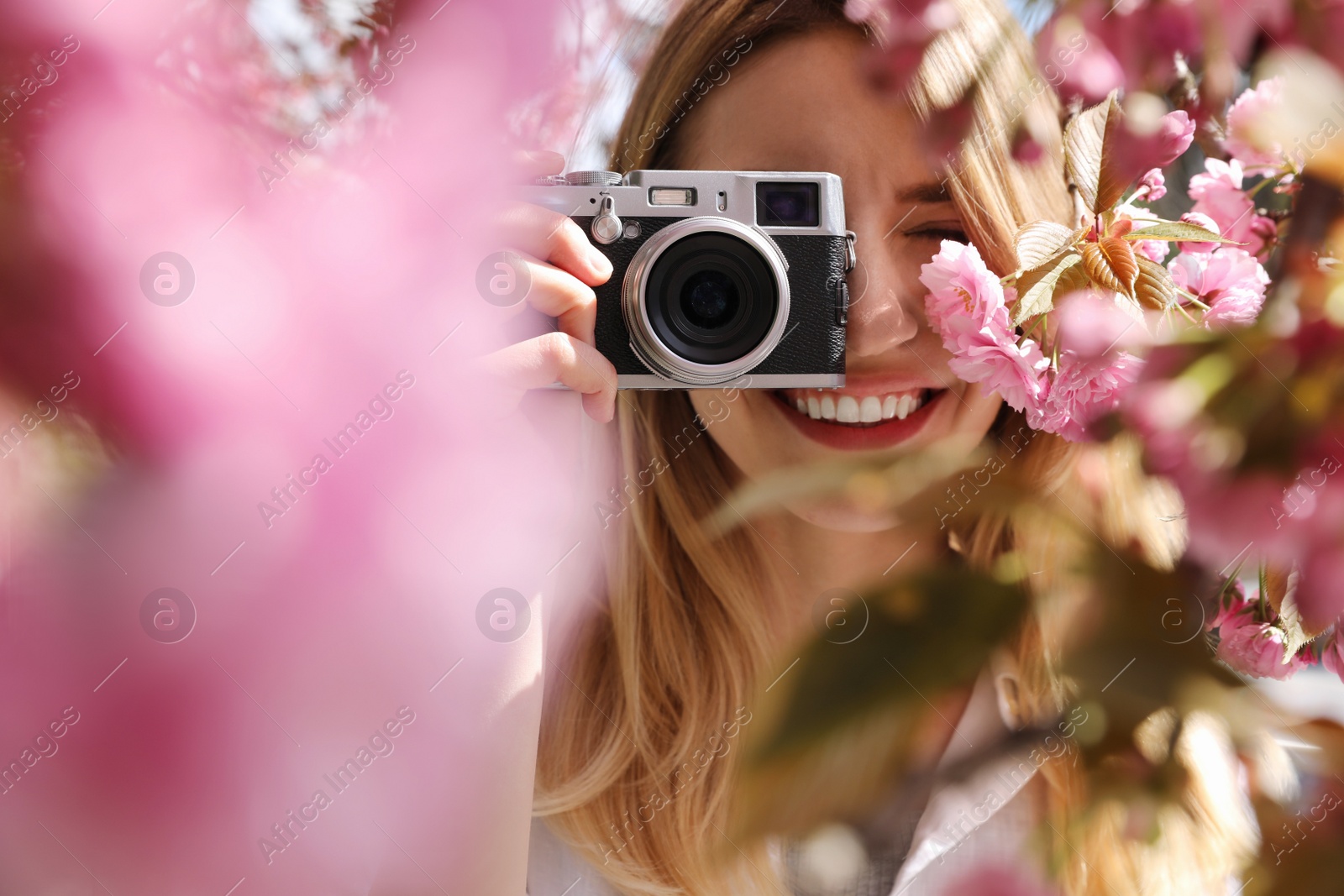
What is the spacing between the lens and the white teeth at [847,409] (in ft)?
1.84

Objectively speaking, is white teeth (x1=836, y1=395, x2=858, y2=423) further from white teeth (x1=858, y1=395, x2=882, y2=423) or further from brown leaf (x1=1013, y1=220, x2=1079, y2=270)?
brown leaf (x1=1013, y1=220, x2=1079, y2=270)

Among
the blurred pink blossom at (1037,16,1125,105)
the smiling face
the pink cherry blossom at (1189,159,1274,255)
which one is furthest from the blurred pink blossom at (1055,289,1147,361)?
the smiling face

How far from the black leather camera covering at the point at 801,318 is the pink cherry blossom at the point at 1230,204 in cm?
16

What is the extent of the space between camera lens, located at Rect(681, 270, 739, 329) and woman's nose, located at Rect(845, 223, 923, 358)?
0.30 feet

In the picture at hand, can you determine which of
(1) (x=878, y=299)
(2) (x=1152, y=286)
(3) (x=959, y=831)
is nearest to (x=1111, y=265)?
(2) (x=1152, y=286)

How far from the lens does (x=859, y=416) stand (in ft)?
1.86

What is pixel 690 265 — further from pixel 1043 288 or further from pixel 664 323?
pixel 1043 288

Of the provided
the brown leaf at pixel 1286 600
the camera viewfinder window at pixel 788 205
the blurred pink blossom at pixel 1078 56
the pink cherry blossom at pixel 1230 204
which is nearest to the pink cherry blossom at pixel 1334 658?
the brown leaf at pixel 1286 600

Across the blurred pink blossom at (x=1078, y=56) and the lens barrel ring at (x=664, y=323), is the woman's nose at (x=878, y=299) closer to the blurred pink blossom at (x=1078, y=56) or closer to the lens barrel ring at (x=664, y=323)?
the lens barrel ring at (x=664, y=323)

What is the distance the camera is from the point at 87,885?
1.46 feet

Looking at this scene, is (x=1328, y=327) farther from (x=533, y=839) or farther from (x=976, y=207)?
(x=533, y=839)

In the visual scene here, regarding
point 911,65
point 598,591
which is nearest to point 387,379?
point 598,591

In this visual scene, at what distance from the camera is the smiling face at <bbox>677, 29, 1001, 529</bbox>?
52cm

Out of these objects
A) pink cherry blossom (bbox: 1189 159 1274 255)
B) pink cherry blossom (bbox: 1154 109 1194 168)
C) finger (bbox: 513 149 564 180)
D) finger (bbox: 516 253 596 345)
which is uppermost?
finger (bbox: 513 149 564 180)
